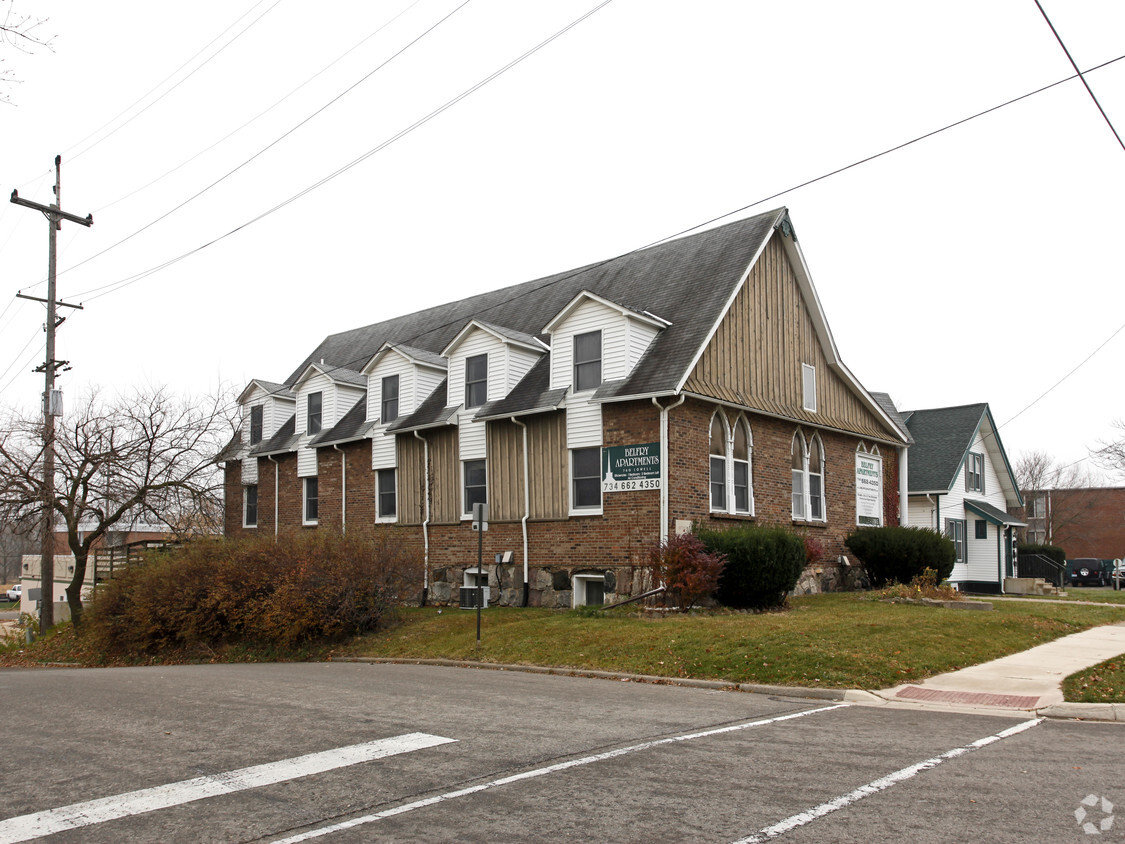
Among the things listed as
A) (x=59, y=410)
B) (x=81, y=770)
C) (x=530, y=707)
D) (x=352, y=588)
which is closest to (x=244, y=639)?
(x=352, y=588)

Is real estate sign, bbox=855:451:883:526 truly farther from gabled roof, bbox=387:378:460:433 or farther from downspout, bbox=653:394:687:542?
gabled roof, bbox=387:378:460:433

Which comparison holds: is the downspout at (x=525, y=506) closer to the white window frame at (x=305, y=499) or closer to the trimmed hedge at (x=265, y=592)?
the trimmed hedge at (x=265, y=592)

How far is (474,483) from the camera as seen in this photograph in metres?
24.2

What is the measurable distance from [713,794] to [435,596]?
18.7 meters

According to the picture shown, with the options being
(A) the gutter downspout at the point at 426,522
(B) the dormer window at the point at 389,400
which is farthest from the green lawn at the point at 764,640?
(B) the dormer window at the point at 389,400

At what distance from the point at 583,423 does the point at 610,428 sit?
751 millimetres

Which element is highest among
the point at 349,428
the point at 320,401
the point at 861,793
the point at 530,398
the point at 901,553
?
the point at 320,401

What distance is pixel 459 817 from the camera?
18.9 ft

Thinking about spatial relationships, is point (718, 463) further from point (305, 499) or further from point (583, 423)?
point (305, 499)

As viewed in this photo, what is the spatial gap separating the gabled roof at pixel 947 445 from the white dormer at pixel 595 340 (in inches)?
663

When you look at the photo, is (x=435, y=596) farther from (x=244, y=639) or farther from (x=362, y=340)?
(x=362, y=340)

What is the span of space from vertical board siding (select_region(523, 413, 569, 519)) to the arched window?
335 centimetres

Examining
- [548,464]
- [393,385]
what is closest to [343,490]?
[393,385]

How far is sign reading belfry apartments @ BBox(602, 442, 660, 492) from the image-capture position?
65.5 ft
